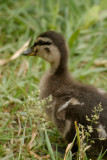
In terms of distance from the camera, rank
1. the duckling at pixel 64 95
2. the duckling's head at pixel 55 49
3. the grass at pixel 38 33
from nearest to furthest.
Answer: the duckling at pixel 64 95
the duckling's head at pixel 55 49
the grass at pixel 38 33

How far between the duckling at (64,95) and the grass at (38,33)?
0.22m

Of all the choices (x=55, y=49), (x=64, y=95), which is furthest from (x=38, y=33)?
(x=64, y=95)

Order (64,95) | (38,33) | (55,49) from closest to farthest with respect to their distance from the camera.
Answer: (64,95)
(55,49)
(38,33)

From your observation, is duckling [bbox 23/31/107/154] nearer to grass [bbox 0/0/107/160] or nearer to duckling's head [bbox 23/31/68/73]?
duckling's head [bbox 23/31/68/73]

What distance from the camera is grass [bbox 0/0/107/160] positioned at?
7.41 feet

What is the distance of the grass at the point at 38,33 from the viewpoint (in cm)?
226

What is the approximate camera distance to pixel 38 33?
3.06 meters

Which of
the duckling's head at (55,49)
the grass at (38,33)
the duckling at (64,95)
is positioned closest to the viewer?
the duckling at (64,95)

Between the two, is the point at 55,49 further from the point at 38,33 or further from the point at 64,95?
the point at 38,33

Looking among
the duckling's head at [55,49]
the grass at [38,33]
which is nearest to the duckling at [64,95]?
the duckling's head at [55,49]

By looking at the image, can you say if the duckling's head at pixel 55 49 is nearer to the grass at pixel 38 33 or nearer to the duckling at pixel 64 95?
the duckling at pixel 64 95

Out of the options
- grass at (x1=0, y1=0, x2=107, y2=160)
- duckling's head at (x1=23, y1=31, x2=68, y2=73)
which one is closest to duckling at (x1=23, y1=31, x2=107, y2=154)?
duckling's head at (x1=23, y1=31, x2=68, y2=73)

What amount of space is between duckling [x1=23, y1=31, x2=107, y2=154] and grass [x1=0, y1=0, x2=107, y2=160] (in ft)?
0.71

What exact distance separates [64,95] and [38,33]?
Answer: 1.35 meters
